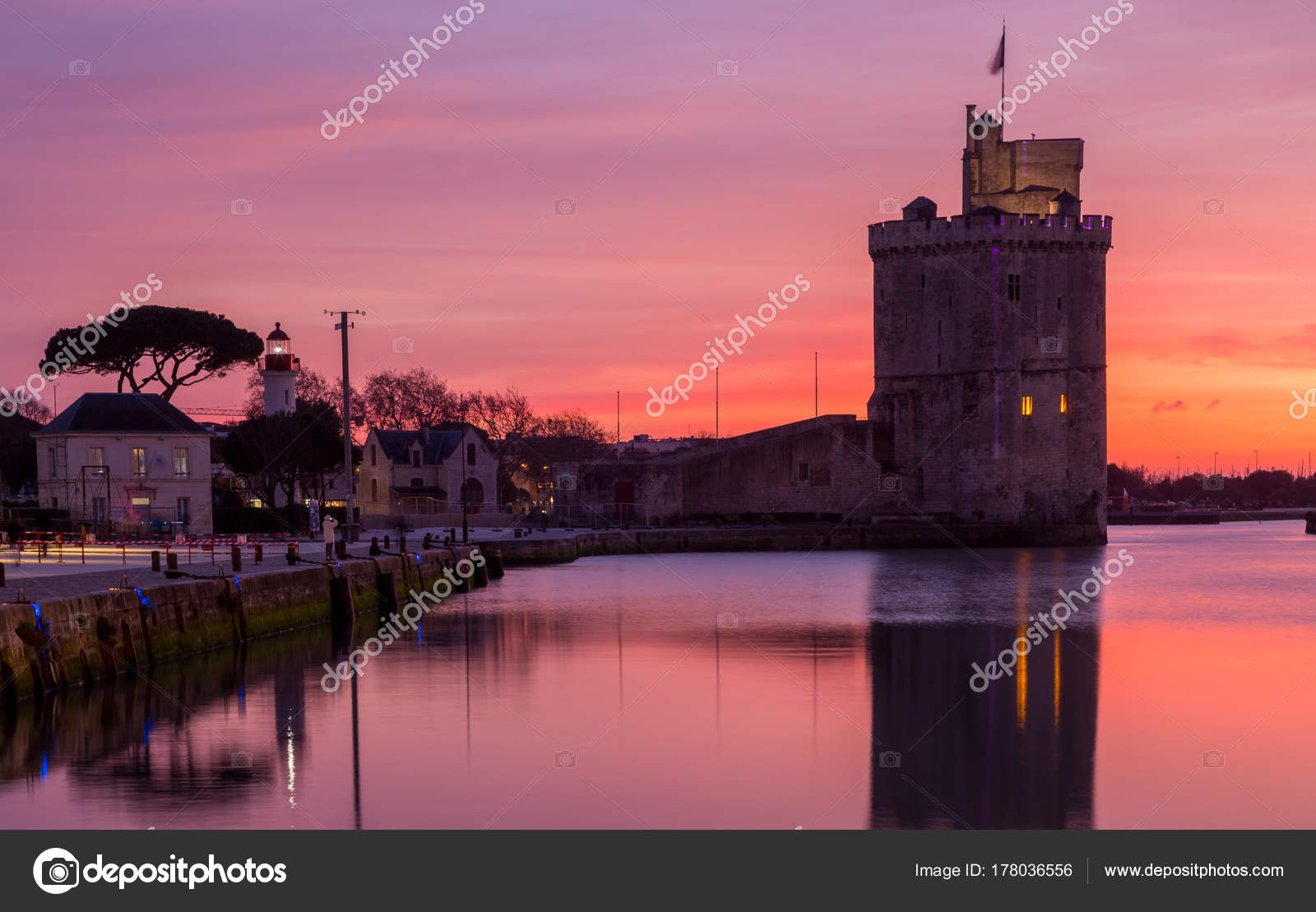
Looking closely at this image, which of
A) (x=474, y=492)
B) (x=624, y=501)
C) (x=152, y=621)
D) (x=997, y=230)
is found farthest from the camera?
(x=474, y=492)

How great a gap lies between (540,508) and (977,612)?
37.9 m

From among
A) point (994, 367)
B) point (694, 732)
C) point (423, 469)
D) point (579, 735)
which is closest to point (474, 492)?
point (423, 469)

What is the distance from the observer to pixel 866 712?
19.8 m

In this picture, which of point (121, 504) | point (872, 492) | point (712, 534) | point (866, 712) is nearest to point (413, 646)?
point (866, 712)

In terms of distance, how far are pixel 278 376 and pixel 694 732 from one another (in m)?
50.8

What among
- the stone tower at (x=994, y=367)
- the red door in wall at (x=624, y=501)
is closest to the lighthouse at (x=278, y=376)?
the red door in wall at (x=624, y=501)
